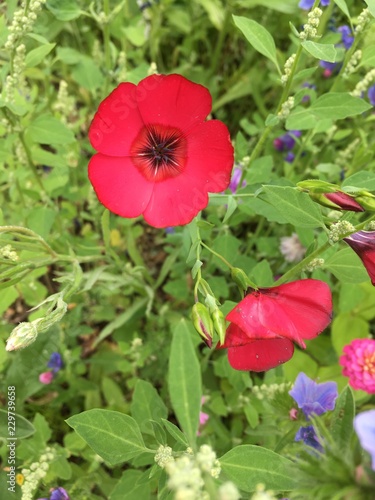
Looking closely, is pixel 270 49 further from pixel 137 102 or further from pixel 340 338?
pixel 340 338

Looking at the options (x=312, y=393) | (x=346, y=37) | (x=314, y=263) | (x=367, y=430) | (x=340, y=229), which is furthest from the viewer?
(x=346, y=37)

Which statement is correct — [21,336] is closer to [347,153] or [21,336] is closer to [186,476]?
[186,476]

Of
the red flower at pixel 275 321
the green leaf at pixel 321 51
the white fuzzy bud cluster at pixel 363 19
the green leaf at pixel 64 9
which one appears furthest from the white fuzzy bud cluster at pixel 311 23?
the green leaf at pixel 64 9

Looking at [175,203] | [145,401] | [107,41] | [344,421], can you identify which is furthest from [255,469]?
[107,41]

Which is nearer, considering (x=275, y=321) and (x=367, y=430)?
(x=367, y=430)

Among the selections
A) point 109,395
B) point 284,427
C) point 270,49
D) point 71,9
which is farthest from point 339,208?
point 109,395

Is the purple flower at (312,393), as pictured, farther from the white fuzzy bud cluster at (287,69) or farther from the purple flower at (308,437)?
the white fuzzy bud cluster at (287,69)
